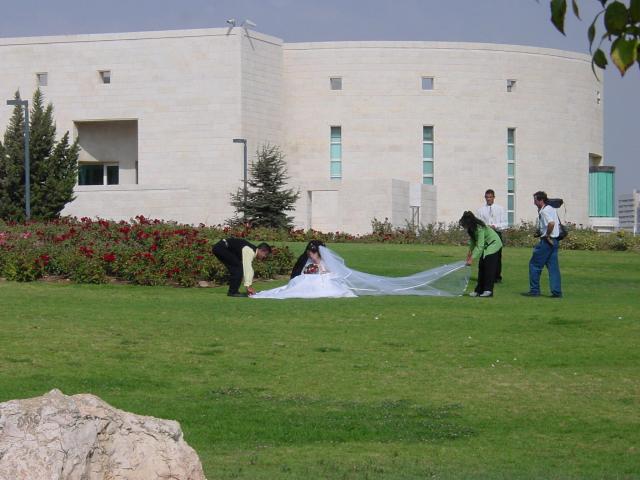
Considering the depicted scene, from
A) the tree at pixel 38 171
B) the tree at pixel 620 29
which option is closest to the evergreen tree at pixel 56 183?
the tree at pixel 38 171

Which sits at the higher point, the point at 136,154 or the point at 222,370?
the point at 136,154

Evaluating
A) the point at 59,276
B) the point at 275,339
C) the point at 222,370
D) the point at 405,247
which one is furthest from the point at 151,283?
the point at 405,247

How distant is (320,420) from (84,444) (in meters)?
5.46

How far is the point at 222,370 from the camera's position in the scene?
557 inches

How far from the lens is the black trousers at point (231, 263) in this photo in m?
22.6

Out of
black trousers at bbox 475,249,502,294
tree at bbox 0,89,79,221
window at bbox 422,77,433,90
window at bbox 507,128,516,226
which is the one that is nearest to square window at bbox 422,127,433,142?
window at bbox 422,77,433,90

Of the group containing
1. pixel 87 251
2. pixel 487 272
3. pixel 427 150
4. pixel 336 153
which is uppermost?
pixel 427 150

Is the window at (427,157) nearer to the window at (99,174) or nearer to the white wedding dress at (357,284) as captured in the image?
the window at (99,174)

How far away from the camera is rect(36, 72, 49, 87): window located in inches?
2117

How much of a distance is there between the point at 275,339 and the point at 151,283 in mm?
8891

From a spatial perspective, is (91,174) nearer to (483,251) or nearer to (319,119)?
(319,119)

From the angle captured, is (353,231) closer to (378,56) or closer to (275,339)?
(378,56)

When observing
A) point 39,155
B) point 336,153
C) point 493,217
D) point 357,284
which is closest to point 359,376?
point 357,284

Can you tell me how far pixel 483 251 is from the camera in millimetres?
22438
